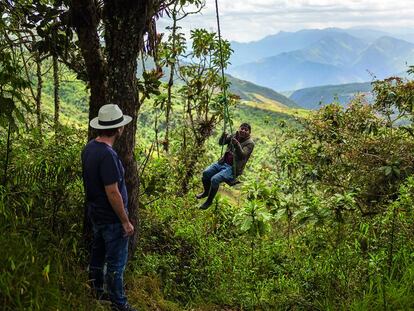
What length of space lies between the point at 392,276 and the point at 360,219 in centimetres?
154

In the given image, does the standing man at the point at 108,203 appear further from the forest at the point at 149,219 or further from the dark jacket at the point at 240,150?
the dark jacket at the point at 240,150

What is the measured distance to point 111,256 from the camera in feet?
12.8

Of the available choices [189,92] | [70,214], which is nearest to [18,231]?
[70,214]

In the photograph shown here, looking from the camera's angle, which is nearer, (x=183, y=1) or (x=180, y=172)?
(x=183, y=1)

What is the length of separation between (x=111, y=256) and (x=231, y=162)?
14.6 ft

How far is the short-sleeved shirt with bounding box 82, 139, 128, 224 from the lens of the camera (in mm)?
3635

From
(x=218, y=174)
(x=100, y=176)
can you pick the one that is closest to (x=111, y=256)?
(x=100, y=176)

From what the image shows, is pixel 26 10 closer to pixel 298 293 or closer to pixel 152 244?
pixel 152 244

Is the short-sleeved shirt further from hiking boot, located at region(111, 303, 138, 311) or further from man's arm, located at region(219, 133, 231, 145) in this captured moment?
man's arm, located at region(219, 133, 231, 145)

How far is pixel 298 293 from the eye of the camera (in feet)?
16.7

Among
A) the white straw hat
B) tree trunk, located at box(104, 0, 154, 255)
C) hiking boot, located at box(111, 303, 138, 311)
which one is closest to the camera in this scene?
the white straw hat

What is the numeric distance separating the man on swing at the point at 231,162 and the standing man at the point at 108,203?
3.89 m

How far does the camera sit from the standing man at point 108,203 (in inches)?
144

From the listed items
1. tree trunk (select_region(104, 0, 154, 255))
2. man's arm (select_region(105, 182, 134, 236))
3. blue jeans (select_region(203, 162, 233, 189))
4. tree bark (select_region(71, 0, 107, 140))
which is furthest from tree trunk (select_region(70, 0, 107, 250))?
blue jeans (select_region(203, 162, 233, 189))
